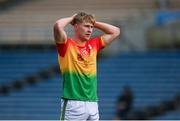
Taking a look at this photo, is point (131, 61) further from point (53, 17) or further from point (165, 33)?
point (53, 17)

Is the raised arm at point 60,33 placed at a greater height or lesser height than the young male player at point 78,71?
greater

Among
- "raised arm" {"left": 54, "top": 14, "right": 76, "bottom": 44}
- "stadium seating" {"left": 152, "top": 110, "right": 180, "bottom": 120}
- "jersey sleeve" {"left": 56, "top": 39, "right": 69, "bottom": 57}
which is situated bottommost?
"stadium seating" {"left": 152, "top": 110, "right": 180, "bottom": 120}

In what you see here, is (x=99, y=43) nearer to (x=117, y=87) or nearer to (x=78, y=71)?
(x=78, y=71)

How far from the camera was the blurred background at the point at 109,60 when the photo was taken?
15.9m

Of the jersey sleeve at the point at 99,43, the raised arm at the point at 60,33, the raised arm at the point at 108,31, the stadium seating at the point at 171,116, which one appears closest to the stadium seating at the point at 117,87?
the stadium seating at the point at 171,116

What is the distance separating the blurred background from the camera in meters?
15.9

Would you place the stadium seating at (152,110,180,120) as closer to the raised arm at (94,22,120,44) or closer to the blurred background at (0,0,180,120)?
the blurred background at (0,0,180,120)

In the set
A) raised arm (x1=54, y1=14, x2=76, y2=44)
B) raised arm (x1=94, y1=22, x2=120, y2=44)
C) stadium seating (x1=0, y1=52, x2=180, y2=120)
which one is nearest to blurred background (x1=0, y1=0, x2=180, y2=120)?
stadium seating (x1=0, y1=52, x2=180, y2=120)

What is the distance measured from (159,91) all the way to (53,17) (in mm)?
4346

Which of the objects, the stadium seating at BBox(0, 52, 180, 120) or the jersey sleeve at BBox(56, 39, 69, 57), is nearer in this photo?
the jersey sleeve at BBox(56, 39, 69, 57)

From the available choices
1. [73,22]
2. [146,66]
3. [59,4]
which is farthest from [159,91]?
[73,22]

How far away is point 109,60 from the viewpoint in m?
17.2

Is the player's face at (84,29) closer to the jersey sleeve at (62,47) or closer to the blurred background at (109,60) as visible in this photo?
the jersey sleeve at (62,47)

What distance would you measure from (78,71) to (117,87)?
9.60m
